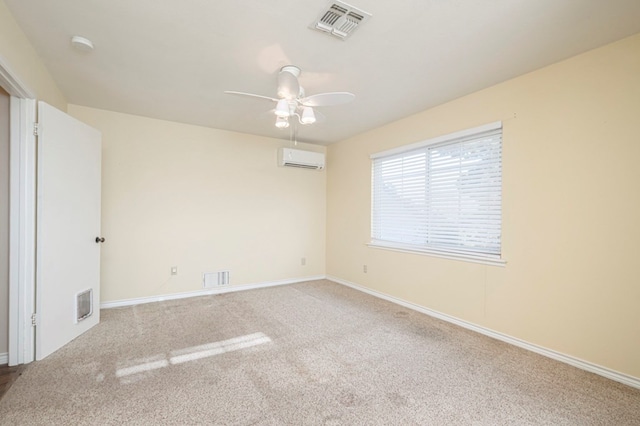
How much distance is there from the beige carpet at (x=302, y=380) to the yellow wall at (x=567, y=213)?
28 centimetres

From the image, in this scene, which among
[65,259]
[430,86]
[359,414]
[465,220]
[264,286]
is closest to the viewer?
[359,414]

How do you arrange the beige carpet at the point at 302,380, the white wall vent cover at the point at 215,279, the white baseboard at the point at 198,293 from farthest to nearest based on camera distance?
the white wall vent cover at the point at 215,279, the white baseboard at the point at 198,293, the beige carpet at the point at 302,380

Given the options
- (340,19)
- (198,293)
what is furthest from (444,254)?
(198,293)

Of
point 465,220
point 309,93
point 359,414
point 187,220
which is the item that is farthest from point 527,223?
point 187,220

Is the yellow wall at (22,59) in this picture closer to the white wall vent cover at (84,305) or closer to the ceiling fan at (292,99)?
the ceiling fan at (292,99)

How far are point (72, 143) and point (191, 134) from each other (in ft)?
5.21

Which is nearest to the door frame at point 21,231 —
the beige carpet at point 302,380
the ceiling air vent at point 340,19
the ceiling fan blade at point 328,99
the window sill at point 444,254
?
the beige carpet at point 302,380

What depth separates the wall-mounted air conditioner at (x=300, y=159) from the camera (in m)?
4.61

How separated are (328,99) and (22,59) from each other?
2308mm

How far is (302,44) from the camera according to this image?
83.8 inches

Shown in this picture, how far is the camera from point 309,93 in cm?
294

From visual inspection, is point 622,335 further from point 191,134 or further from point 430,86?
point 191,134

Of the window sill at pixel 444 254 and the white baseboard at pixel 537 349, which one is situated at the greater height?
the window sill at pixel 444 254

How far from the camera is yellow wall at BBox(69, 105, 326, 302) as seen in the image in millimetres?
3633
